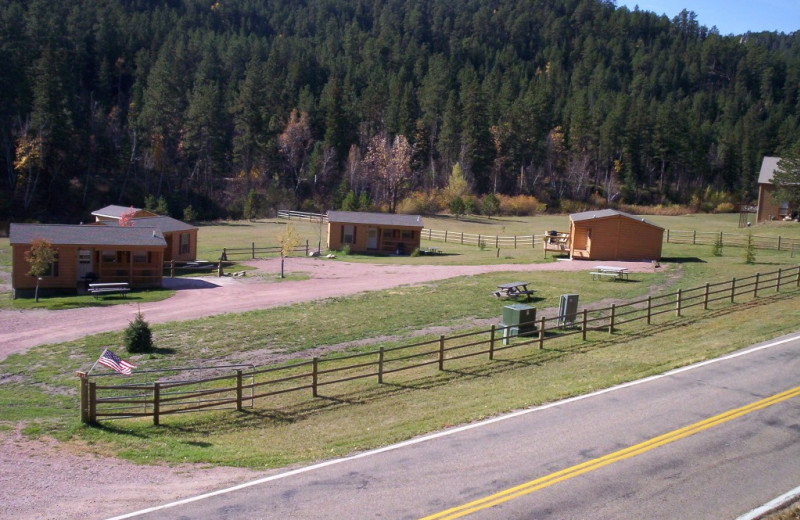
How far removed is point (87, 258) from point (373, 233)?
2162 cm

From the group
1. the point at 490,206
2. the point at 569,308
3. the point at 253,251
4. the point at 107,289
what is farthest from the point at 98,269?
the point at 490,206

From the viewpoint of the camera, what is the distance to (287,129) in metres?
91.2

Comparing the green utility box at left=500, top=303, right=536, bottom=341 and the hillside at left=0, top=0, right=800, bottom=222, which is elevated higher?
the hillside at left=0, top=0, right=800, bottom=222

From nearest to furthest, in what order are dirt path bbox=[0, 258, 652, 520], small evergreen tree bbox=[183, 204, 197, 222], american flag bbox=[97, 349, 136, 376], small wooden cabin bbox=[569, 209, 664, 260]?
dirt path bbox=[0, 258, 652, 520] → american flag bbox=[97, 349, 136, 376] → small wooden cabin bbox=[569, 209, 664, 260] → small evergreen tree bbox=[183, 204, 197, 222]

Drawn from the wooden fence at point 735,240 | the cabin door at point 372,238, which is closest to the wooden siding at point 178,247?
the cabin door at point 372,238

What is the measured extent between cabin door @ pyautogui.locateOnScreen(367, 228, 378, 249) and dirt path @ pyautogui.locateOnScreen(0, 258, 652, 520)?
620 centimetres

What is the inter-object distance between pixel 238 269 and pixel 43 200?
145 feet

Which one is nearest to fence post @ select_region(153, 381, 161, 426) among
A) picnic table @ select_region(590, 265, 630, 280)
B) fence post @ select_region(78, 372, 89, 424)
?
fence post @ select_region(78, 372, 89, 424)

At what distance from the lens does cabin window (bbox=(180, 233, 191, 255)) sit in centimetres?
4212

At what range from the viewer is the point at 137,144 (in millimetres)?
82750

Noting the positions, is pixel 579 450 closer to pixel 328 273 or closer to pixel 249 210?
pixel 328 273

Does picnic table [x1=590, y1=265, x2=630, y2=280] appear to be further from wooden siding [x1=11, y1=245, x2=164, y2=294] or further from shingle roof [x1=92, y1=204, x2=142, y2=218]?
shingle roof [x1=92, y1=204, x2=142, y2=218]

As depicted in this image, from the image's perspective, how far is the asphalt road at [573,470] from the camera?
9453 mm

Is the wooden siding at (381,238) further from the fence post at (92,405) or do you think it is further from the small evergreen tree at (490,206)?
the fence post at (92,405)
